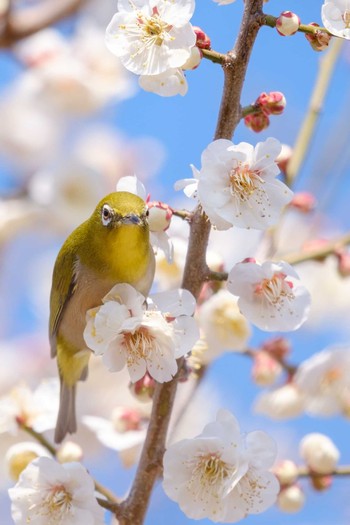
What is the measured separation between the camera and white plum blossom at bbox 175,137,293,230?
1477 mm

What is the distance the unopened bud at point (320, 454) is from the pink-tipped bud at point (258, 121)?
95cm

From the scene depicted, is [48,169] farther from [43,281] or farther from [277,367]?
[277,367]

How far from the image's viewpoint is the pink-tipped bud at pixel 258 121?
157 cm

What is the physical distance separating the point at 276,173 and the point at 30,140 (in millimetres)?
2871

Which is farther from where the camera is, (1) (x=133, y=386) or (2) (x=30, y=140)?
(2) (x=30, y=140)

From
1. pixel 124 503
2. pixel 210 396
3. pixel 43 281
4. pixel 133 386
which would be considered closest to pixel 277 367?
pixel 133 386

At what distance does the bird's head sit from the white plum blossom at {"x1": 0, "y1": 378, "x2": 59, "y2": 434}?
503 millimetres

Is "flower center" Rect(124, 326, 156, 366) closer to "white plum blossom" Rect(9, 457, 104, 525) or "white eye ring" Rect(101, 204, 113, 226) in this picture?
"white plum blossom" Rect(9, 457, 104, 525)

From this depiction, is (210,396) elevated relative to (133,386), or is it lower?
lower

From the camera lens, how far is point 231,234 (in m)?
3.49

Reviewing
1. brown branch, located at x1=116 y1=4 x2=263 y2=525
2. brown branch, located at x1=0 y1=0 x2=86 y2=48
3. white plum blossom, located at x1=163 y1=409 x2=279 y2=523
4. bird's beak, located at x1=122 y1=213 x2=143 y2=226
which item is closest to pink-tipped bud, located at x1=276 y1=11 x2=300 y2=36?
brown branch, located at x1=116 y1=4 x2=263 y2=525

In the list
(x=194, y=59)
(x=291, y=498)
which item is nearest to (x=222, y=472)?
(x=291, y=498)

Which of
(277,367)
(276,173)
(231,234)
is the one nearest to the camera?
(276,173)

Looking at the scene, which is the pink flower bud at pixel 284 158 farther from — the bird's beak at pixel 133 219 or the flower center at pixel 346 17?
the flower center at pixel 346 17
